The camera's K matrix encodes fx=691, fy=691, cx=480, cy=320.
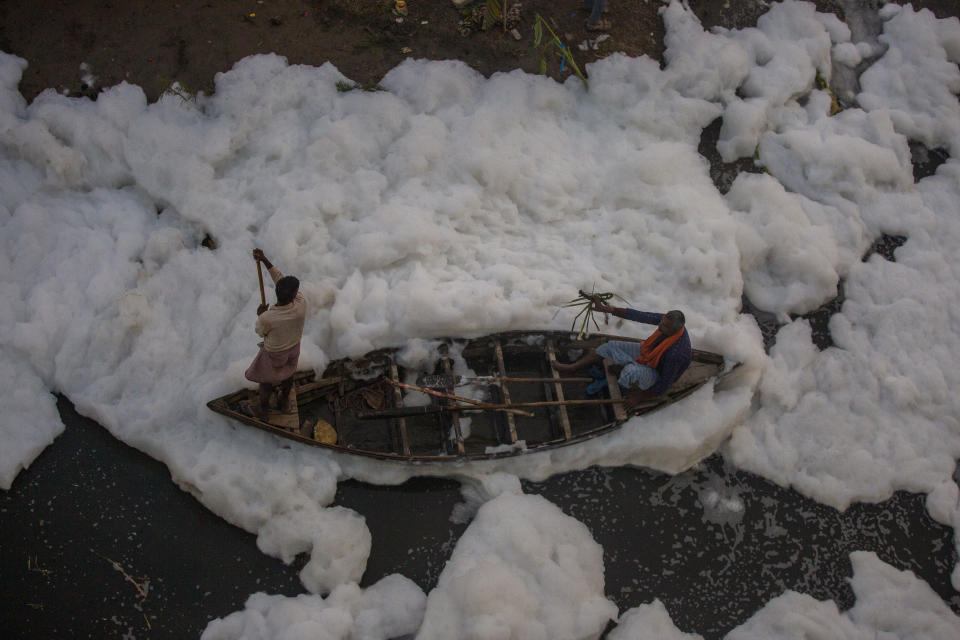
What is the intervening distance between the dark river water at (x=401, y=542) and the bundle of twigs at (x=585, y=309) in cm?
124

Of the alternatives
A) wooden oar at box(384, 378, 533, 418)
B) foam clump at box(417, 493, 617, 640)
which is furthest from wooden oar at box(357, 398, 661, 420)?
foam clump at box(417, 493, 617, 640)

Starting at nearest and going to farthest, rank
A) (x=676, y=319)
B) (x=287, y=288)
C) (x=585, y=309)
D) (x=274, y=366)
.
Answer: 1. (x=287, y=288)
2. (x=274, y=366)
3. (x=676, y=319)
4. (x=585, y=309)

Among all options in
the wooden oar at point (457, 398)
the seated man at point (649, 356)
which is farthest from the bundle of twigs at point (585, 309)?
the wooden oar at point (457, 398)

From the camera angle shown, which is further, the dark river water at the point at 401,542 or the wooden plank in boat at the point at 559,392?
the wooden plank in boat at the point at 559,392

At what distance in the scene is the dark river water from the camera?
5.13m

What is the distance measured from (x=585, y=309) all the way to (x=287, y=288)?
2.61 m

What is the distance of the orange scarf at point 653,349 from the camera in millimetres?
5215

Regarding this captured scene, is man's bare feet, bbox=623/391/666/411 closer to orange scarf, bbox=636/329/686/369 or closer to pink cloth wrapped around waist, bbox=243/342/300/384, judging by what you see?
orange scarf, bbox=636/329/686/369

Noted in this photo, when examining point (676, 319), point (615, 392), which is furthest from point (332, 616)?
point (676, 319)

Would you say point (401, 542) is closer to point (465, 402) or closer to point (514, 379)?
point (465, 402)

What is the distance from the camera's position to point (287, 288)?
4547 millimetres

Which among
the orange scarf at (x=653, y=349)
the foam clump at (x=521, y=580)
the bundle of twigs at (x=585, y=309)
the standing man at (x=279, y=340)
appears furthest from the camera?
the bundle of twigs at (x=585, y=309)

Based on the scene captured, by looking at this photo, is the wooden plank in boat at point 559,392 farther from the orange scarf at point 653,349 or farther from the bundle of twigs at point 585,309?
the orange scarf at point 653,349

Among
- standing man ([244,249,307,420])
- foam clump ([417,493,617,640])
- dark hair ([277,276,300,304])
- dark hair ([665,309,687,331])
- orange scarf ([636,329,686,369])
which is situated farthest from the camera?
orange scarf ([636,329,686,369])
